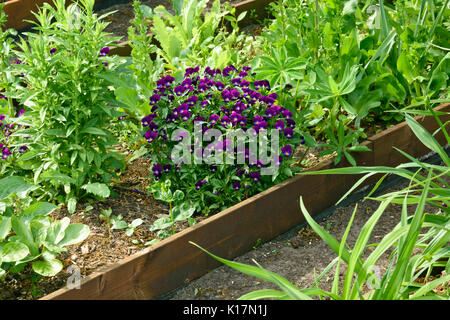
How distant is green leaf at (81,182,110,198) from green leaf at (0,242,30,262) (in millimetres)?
545

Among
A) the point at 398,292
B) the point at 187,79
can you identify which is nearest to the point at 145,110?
the point at 187,79

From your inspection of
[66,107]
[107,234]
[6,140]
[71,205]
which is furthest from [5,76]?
[107,234]

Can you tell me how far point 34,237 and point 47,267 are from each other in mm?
189

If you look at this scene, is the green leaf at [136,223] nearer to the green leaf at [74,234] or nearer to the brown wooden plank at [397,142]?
the green leaf at [74,234]

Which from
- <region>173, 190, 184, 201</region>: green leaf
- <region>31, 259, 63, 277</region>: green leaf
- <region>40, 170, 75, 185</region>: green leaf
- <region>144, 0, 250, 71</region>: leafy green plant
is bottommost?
<region>31, 259, 63, 277</region>: green leaf

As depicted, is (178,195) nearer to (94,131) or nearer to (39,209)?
(94,131)

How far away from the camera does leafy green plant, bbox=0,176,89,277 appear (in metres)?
2.75

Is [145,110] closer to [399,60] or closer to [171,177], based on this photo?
[171,177]

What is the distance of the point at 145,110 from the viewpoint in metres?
3.57

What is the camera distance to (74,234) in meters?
2.93

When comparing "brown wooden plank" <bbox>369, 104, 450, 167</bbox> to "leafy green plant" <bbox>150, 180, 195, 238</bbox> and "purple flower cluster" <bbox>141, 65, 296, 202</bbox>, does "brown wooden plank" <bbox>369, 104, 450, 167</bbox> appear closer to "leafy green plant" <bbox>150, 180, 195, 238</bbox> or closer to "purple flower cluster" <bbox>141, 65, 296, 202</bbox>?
"purple flower cluster" <bbox>141, 65, 296, 202</bbox>

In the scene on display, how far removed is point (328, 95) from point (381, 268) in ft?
3.05

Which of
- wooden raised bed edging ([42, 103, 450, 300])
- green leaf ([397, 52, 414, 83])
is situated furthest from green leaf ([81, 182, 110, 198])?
green leaf ([397, 52, 414, 83])

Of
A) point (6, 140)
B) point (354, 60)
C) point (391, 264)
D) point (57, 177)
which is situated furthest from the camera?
point (354, 60)
